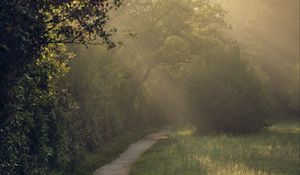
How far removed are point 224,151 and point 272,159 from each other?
380cm

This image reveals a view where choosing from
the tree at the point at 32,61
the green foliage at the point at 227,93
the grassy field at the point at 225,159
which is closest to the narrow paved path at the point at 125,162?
the grassy field at the point at 225,159

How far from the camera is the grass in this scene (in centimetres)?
2617

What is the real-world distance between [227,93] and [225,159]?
19.6 meters

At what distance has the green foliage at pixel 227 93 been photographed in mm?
48344

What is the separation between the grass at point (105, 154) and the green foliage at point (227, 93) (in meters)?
7.04

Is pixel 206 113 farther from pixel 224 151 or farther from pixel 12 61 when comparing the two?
pixel 12 61

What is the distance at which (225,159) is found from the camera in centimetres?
2892

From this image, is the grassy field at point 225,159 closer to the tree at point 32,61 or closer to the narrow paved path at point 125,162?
the narrow paved path at point 125,162

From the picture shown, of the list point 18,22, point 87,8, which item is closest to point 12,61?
point 18,22

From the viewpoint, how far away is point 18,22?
13781 millimetres

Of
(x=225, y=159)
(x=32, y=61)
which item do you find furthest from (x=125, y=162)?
(x=32, y=61)

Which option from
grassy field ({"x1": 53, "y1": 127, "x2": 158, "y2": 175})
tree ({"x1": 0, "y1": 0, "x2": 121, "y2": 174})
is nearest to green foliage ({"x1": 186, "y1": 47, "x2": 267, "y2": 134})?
grassy field ({"x1": 53, "y1": 127, "x2": 158, "y2": 175})

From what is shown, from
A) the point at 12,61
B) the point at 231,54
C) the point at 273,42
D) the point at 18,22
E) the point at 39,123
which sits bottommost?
the point at 39,123

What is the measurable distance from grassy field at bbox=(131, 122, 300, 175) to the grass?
7.18ft
